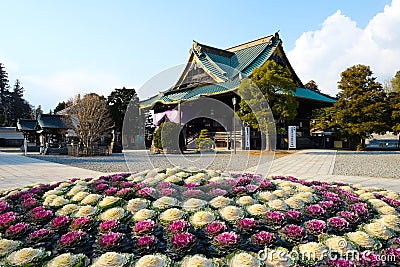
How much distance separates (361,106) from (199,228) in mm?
18421

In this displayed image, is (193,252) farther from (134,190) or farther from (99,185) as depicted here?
(99,185)

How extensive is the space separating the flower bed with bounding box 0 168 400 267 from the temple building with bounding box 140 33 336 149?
13525mm

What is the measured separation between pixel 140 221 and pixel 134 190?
2.62ft

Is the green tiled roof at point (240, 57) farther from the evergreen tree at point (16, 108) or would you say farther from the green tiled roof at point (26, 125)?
the evergreen tree at point (16, 108)

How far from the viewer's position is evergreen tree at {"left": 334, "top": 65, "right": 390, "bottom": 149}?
17578 millimetres

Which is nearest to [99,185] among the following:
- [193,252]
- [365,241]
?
[193,252]

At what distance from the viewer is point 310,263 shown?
2117 mm

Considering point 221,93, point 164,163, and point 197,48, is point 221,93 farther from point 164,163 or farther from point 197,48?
point 164,163

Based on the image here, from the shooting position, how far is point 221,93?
17703 mm

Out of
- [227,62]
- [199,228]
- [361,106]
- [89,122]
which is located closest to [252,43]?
[227,62]

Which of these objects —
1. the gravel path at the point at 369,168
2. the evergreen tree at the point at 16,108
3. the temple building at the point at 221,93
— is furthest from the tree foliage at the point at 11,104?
the gravel path at the point at 369,168

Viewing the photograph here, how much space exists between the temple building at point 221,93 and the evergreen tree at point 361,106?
2.32 meters

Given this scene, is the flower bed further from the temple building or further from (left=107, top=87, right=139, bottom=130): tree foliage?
(left=107, top=87, right=139, bottom=130): tree foliage

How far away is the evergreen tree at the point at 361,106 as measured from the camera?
1758 centimetres
